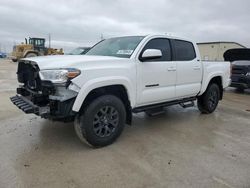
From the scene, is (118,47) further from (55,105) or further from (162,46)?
(55,105)

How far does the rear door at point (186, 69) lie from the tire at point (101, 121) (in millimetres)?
1719

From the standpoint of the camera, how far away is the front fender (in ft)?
11.4

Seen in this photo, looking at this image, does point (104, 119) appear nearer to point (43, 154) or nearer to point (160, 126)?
point (43, 154)

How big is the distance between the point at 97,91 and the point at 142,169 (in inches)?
52.5

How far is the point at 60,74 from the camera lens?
341cm

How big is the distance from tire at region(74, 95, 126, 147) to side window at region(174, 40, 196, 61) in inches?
76.6

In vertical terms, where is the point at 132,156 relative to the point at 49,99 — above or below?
below

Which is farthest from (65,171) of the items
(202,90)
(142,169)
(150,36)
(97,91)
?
(202,90)

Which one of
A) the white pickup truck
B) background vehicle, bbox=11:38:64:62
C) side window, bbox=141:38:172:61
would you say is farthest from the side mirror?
background vehicle, bbox=11:38:64:62

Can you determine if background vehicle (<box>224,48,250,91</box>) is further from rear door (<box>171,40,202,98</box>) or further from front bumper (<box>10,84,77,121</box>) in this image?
front bumper (<box>10,84,77,121</box>)

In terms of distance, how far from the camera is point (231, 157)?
3771 mm

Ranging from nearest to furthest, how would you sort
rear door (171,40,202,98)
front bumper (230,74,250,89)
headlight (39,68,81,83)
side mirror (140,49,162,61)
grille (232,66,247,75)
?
headlight (39,68,81,83), side mirror (140,49,162,61), rear door (171,40,202,98), front bumper (230,74,250,89), grille (232,66,247,75)

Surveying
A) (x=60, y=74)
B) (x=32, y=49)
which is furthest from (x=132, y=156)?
(x=32, y=49)

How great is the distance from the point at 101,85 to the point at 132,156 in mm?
1146
